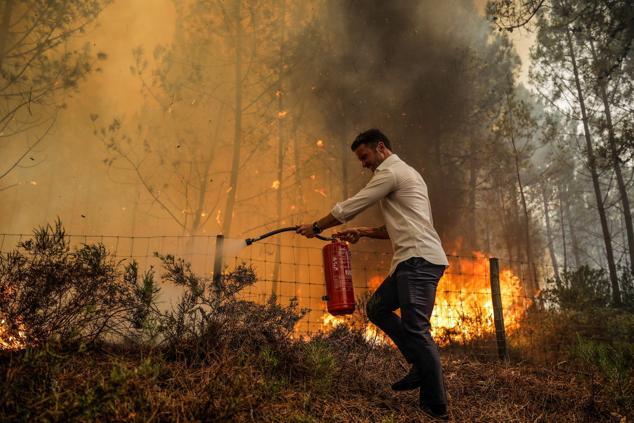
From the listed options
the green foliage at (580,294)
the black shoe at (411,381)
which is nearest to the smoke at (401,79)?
the green foliage at (580,294)

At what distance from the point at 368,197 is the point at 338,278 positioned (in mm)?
849

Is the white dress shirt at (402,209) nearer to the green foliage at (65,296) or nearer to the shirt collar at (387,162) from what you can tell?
the shirt collar at (387,162)

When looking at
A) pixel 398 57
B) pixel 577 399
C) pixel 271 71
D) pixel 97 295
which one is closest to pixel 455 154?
pixel 398 57

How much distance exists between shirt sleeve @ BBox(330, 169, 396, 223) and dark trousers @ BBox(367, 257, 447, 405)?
0.55 m

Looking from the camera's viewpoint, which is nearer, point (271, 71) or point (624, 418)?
point (624, 418)

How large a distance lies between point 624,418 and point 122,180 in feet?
61.2

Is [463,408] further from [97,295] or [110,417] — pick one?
[97,295]

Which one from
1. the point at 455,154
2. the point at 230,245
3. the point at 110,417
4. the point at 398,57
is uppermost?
the point at 398,57

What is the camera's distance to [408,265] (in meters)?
3.32

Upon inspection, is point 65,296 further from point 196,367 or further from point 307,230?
point 307,230

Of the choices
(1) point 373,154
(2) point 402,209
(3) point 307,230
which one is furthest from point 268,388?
(1) point 373,154

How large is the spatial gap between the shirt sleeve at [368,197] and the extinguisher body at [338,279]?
0.51 meters

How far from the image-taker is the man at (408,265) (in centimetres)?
317

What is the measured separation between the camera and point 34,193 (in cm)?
2020
